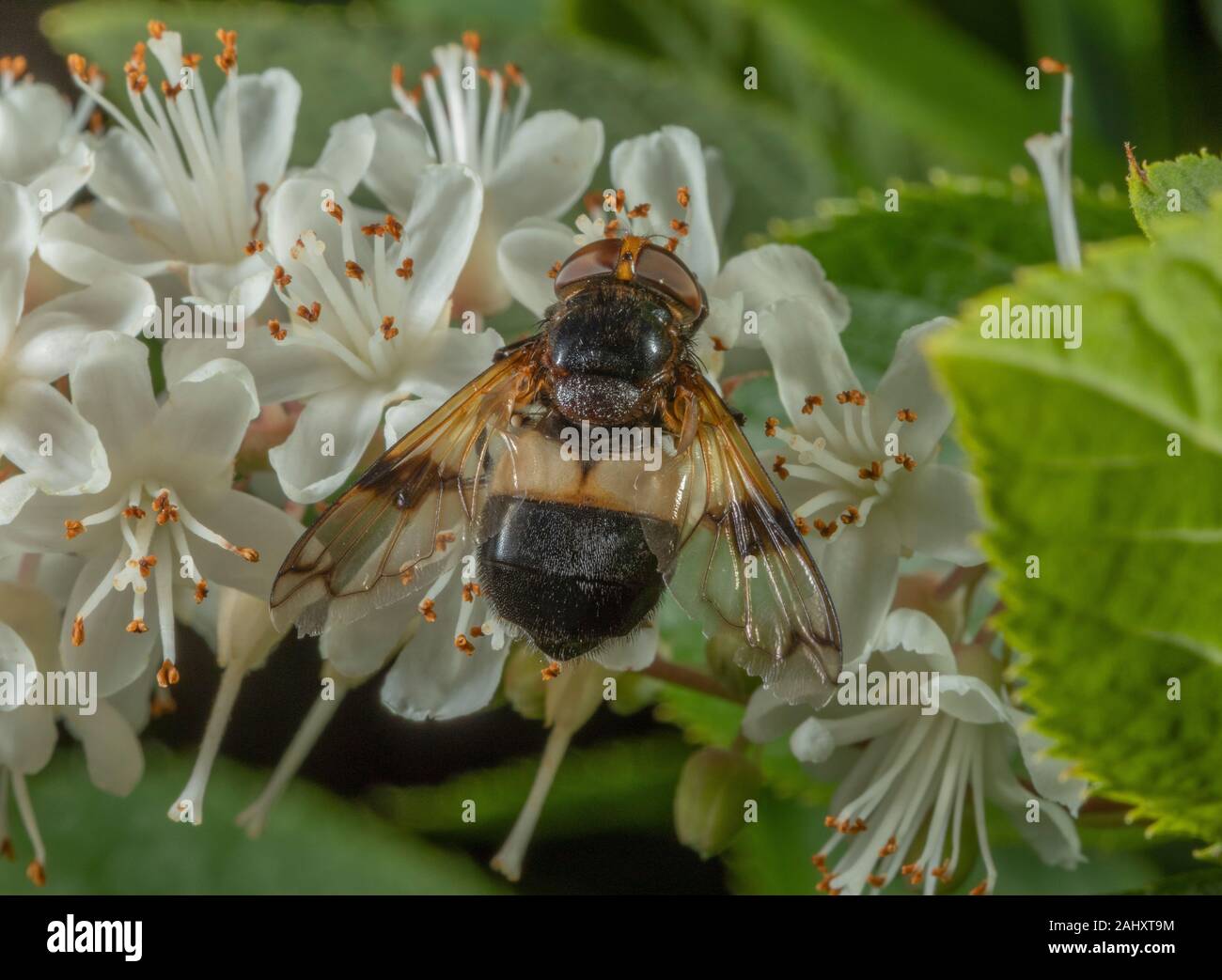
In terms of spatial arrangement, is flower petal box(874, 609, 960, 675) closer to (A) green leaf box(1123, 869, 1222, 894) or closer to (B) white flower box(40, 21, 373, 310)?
(A) green leaf box(1123, 869, 1222, 894)

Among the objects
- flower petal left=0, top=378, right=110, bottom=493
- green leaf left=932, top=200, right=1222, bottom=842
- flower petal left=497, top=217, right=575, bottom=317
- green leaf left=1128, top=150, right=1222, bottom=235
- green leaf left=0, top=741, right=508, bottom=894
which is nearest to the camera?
green leaf left=932, top=200, right=1222, bottom=842

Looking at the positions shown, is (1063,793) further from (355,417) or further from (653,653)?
(355,417)

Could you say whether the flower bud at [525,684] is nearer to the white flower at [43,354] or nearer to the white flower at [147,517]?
the white flower at [147,517]

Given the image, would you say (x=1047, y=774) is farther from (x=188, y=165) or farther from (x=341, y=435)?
(x=188, y=165)

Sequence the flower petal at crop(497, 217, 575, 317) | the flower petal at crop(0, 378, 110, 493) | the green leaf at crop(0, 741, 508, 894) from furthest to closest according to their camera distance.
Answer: the green leaf at crop(0, 741, 508, 894), the flower petal at crop(497, 217, 575, 317), the flower petal at crop(0, 378, 110, 493)

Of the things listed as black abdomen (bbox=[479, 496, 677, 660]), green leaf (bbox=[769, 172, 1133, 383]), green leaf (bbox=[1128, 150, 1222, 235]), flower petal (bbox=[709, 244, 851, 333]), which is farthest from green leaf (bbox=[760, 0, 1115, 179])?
black abdomen (bbox=[479, 496, 677, 660])

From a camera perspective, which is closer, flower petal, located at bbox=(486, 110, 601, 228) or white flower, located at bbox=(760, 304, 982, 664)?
white flower, located at bbox=(760, 304, 982, 664)

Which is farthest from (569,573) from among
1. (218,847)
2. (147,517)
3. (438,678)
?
(218,847)
